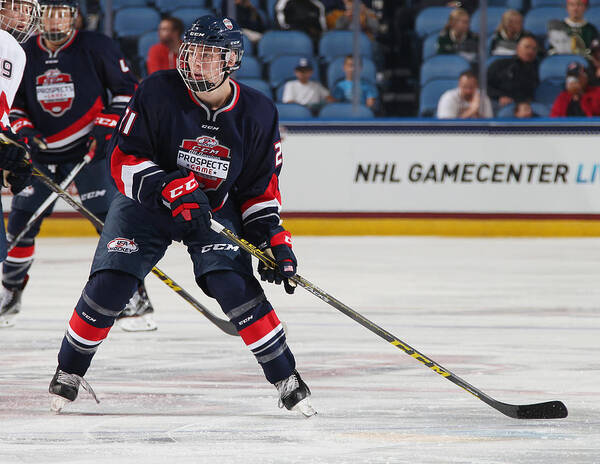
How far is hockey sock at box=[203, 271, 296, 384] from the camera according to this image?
3461 millimetres

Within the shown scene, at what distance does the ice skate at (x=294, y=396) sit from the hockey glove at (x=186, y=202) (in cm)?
50

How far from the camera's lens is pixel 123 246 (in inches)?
137

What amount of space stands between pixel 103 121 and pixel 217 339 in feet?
3.22

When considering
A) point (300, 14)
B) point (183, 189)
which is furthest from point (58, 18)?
point (300, 14)

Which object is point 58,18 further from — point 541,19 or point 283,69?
point 541,19

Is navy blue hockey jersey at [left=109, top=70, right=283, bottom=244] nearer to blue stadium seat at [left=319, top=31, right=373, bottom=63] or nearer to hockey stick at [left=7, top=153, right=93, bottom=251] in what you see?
hockey stick at [left=7, top=153, right=93, bottom=251]

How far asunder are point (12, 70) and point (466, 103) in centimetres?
563

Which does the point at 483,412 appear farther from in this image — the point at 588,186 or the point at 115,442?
the point at 588,186

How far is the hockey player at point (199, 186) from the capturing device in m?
3.43

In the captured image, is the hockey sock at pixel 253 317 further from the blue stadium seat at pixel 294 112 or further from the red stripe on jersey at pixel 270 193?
the blue stadium seat at pixel 294 112

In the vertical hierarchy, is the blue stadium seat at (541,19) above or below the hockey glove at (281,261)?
below

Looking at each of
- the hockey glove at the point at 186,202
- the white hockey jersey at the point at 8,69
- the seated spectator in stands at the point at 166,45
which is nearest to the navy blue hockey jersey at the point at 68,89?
the white hockey jersey at the point at 8,69

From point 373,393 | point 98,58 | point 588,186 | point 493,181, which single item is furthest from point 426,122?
point 373,393

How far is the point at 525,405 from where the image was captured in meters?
3.47
